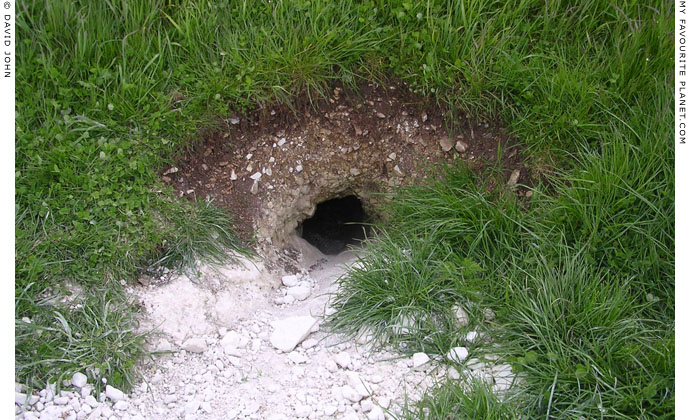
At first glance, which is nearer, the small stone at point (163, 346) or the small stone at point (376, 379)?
the small stone at point (376, 379)

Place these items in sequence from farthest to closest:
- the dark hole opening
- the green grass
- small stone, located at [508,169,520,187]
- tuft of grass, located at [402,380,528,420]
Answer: the dark hole opening → small stone, located at [508,169,520,187] → the green grass → tuft of grass, located at [402,380,528,420]

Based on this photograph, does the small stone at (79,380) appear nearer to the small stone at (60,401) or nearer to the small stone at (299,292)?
the small stone at (60,401)

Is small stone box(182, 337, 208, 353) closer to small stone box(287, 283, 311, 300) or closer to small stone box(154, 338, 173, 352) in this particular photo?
small stone box(154, 338, 173, 352)

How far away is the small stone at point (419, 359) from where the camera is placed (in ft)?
7.93

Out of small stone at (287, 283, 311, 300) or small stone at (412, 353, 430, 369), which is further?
small stone at (287, 283, 311, 300)

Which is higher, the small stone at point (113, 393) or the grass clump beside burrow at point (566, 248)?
the grass clump beside burrow at point (566, 248)

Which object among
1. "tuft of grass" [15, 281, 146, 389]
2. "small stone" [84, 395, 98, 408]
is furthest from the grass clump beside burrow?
"small stone" [84, 395, 98, 408]

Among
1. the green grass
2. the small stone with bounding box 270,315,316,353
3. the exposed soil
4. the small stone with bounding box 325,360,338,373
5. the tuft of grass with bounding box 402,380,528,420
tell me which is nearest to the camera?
the tuft of grass with bounding box 402,380,528,420

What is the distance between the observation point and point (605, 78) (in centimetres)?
289

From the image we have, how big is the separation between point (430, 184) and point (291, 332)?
1.03 meters

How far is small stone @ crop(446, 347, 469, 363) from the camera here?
2.42m

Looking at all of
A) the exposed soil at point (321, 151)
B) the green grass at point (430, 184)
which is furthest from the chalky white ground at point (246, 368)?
the exposed soil at point (321, 151)

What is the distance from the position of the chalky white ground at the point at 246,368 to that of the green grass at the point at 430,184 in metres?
0.11

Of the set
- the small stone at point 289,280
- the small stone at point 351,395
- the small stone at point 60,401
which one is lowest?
the small stone at point 289,280
